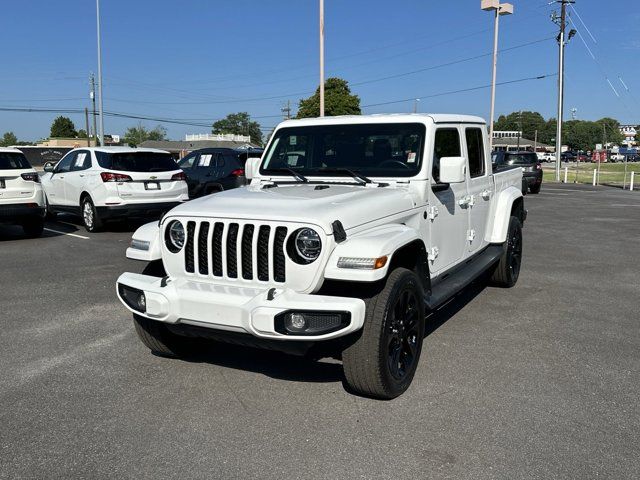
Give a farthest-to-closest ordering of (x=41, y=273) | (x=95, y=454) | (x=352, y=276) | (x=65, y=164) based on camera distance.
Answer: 1. (x=65, y=164)
2. (x=41, y=273)
3. (x=352, y=276)
4. (x=95, y=454)

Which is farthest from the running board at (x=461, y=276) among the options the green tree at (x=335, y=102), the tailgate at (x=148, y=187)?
the green tree at (x=335, y=102)

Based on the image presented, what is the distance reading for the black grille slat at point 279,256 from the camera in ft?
12.2

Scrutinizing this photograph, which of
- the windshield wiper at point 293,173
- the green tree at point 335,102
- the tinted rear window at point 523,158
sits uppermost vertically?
the green tree at point 335,102

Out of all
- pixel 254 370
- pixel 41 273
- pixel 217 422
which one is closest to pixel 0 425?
pixel 217 422

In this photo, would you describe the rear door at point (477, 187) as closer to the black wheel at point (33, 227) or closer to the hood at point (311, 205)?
the hood at point (311, 205)

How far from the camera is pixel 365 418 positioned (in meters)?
3.74

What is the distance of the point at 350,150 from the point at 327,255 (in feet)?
5.66

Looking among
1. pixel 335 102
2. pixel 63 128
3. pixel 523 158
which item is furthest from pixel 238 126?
pixel 523 158

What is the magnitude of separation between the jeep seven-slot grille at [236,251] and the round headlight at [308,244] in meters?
0.10

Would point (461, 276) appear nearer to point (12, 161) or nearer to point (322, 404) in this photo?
point (322, 404)

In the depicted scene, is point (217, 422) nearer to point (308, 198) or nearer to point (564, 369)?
point (308, 198)

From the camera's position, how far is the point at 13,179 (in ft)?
35.2

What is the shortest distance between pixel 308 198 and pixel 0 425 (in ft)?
7.71

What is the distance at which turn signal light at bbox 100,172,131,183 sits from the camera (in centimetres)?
1179
